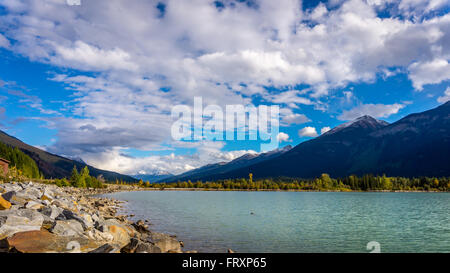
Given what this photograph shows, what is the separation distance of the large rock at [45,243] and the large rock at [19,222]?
689 mm

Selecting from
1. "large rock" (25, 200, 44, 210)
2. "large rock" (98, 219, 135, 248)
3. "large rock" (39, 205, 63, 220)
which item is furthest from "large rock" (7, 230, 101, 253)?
"large rock" (25, 200, 44, 210)

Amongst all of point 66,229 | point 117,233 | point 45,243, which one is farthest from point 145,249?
point 45,243

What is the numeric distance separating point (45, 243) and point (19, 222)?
2566mm

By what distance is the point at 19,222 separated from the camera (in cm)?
1625

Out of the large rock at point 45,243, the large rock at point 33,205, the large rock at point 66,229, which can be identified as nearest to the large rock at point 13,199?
the large rock at point 33,205

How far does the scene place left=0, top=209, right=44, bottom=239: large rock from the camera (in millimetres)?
15195

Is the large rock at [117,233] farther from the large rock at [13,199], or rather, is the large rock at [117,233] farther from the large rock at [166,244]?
the large rock at [13,199]

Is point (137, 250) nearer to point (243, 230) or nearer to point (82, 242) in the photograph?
point (82, 242)

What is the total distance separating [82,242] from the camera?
16.5 meters

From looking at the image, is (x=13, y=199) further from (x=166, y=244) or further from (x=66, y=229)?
(x=166, y=244)

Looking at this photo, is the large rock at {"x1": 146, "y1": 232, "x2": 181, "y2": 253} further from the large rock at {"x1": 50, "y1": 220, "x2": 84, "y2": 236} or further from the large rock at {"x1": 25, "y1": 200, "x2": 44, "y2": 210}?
the large rock at {"x1": 25, "y1": 200, "x2": 44, "y2": 210}

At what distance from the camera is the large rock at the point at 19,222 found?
598 inches
